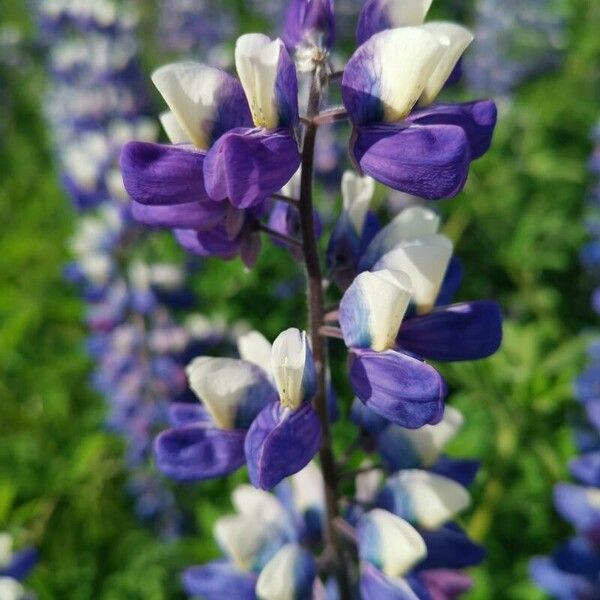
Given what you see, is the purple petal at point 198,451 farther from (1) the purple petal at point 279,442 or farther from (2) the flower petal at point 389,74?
(2) the flower petal at point 389,74

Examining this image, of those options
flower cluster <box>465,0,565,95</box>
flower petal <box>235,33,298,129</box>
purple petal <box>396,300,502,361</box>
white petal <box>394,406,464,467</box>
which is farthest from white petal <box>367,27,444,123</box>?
flower cluster <box>465,0,565,95</box>

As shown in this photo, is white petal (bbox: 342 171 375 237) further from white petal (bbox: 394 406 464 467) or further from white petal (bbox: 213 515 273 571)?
white petal (bbox: 213 515 273 571)

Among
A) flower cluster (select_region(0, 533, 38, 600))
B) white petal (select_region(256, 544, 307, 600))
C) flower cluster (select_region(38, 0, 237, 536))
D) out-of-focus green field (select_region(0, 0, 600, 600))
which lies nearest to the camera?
white petal (select_region(256, 544, 307, 600))

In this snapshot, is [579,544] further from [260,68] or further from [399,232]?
[260,68]

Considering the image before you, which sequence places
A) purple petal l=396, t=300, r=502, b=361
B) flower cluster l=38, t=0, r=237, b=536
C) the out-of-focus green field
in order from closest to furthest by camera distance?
purple petal l=396, t=300, r=502, b=361, the out-of-focus green field, flower cluster l=38, t=0, r=237, b=536

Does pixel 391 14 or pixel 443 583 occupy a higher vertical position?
pixel 391 14

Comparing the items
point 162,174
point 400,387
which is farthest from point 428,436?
point 162,174

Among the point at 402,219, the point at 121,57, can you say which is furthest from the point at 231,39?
the point at 402,219

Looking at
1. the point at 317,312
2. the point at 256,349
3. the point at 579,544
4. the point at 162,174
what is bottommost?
the point at 579,544
